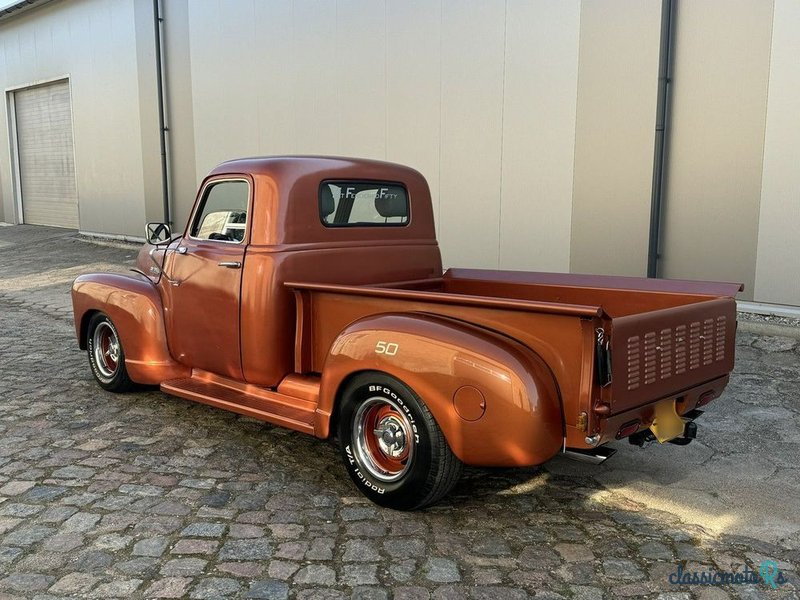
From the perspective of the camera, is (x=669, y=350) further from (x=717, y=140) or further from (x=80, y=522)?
(x=717, y=140)

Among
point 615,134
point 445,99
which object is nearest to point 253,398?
point 615,134

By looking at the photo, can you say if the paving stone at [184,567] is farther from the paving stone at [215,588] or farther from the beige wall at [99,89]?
the beige wall at [99,89]

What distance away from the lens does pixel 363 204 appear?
4754mm

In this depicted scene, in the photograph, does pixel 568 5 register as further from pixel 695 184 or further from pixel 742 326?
pixel 742 326

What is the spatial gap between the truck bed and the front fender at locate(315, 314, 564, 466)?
0.27ft

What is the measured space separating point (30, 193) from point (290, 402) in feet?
61.8

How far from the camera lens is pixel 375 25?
33.5 feet

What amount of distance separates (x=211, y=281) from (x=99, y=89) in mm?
13424

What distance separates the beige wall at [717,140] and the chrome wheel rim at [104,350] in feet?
18.2

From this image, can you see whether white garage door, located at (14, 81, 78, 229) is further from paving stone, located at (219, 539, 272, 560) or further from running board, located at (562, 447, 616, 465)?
running board, located at (562, 447, 616, 465)

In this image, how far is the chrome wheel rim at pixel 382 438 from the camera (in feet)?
11.6

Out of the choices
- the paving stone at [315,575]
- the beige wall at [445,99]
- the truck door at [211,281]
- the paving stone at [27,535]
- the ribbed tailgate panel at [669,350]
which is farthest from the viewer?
the beige wall at [445,99]

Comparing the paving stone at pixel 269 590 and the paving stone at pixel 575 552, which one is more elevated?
the paving stone at pixel 269 590

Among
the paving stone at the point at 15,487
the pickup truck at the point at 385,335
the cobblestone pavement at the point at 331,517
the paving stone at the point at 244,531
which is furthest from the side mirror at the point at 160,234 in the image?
the paving stone at the point at 244,531
